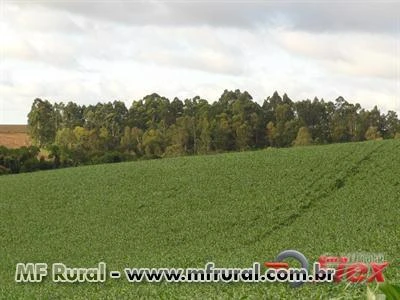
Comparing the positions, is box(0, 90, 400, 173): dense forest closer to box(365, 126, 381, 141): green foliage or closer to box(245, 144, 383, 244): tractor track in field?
box(365, 126, 381, 141): green foliage

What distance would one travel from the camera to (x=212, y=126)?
85.4 meters

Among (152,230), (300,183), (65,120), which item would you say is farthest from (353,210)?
(65,120)

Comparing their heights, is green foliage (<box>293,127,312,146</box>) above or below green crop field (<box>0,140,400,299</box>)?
above

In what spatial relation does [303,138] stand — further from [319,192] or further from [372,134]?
[319,192]

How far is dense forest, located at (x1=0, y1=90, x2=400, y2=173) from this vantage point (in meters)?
84.5

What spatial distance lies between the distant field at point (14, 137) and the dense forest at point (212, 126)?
2.42 m

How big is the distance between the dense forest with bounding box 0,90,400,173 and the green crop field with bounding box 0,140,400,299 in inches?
1214

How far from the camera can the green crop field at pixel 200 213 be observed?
23141mm

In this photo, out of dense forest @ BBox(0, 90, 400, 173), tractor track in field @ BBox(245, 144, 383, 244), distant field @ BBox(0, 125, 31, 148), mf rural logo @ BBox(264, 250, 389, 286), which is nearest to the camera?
mf rural logo @ BBox(264, 250, 389, 286)

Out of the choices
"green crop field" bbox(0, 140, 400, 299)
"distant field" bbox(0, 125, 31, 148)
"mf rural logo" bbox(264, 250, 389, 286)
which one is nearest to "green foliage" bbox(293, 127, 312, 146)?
"green crop field" bbox(0, 140, 400, 299)

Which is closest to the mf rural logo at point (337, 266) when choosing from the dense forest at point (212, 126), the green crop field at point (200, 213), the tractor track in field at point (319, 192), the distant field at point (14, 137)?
the green crop field at point (200, 213)

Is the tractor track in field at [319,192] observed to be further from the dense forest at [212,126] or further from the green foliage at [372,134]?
the green foliage at [372,134]

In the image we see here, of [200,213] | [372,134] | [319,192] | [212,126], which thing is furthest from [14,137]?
[319,192]

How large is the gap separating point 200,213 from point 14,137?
7347 centimetres
